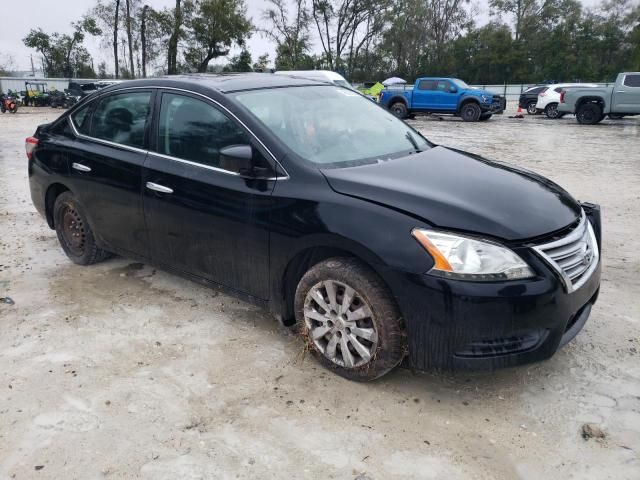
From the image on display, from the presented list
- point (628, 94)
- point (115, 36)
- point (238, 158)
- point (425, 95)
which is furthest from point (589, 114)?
point (115, 36)

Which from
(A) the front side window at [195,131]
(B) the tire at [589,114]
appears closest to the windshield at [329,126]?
(A) the front side window at [195,131]

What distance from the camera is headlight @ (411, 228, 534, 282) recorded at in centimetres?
258

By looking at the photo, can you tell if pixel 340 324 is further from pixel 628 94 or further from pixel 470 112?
pixel 470 112

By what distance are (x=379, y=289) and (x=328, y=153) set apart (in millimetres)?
1003

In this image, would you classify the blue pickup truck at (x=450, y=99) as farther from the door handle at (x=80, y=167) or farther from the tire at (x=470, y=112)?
the door handle at (x=80, y=167)

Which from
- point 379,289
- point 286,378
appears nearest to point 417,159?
point 379,289

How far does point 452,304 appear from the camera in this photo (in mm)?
2584

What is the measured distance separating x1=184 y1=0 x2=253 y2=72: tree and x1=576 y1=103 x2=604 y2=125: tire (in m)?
32.6

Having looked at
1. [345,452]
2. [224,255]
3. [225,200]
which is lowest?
[345,452]

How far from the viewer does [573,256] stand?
9.25 ft

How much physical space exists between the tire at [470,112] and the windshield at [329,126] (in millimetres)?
19292

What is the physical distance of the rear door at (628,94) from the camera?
1825 cm

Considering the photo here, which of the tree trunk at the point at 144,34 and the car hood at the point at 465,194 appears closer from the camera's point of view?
the car hood at the point at 465,194

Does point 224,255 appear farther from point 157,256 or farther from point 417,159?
point 417,159
